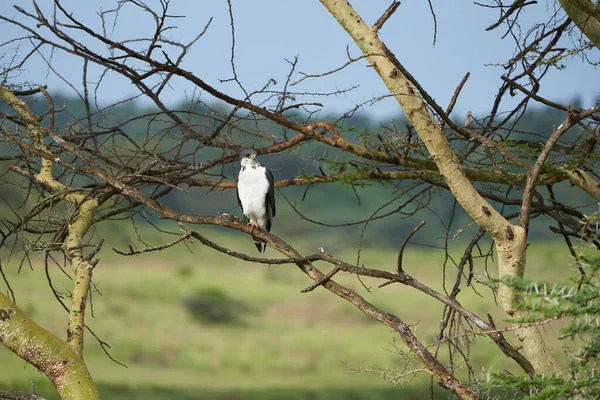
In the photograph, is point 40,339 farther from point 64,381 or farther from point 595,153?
point 595,153

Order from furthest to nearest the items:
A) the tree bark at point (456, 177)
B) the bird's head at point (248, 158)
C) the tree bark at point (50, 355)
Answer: the bird's head at point (248, 158), the tree bark at point (50, 355), the tree bark at point (456, 177)

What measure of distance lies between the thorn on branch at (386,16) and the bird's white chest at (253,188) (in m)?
1.10

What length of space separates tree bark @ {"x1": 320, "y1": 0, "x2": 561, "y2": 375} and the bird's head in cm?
102

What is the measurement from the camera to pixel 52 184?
110 inches

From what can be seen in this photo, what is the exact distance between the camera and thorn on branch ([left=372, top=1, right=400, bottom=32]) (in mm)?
2193

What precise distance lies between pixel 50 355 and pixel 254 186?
4.09 feet

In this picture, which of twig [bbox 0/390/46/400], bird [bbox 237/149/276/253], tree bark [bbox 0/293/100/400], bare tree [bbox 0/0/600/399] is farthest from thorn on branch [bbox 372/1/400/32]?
twig [bbox 0/390/46/400]

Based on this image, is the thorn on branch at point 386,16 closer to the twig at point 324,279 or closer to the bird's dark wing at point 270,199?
the twig at point 324,279

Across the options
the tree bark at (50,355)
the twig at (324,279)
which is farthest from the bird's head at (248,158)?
the tree bark at (50,355)

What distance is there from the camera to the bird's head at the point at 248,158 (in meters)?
3.08

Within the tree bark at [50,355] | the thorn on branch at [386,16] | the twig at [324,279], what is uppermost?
the thorn on branch at [386,16]

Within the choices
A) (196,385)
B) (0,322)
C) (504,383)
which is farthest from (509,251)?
(196,385)

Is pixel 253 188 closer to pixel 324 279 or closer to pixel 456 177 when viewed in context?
pixel 324 279

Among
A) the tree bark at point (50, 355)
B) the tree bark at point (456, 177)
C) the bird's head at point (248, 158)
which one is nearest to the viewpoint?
the tree bark at point (456, 177)
